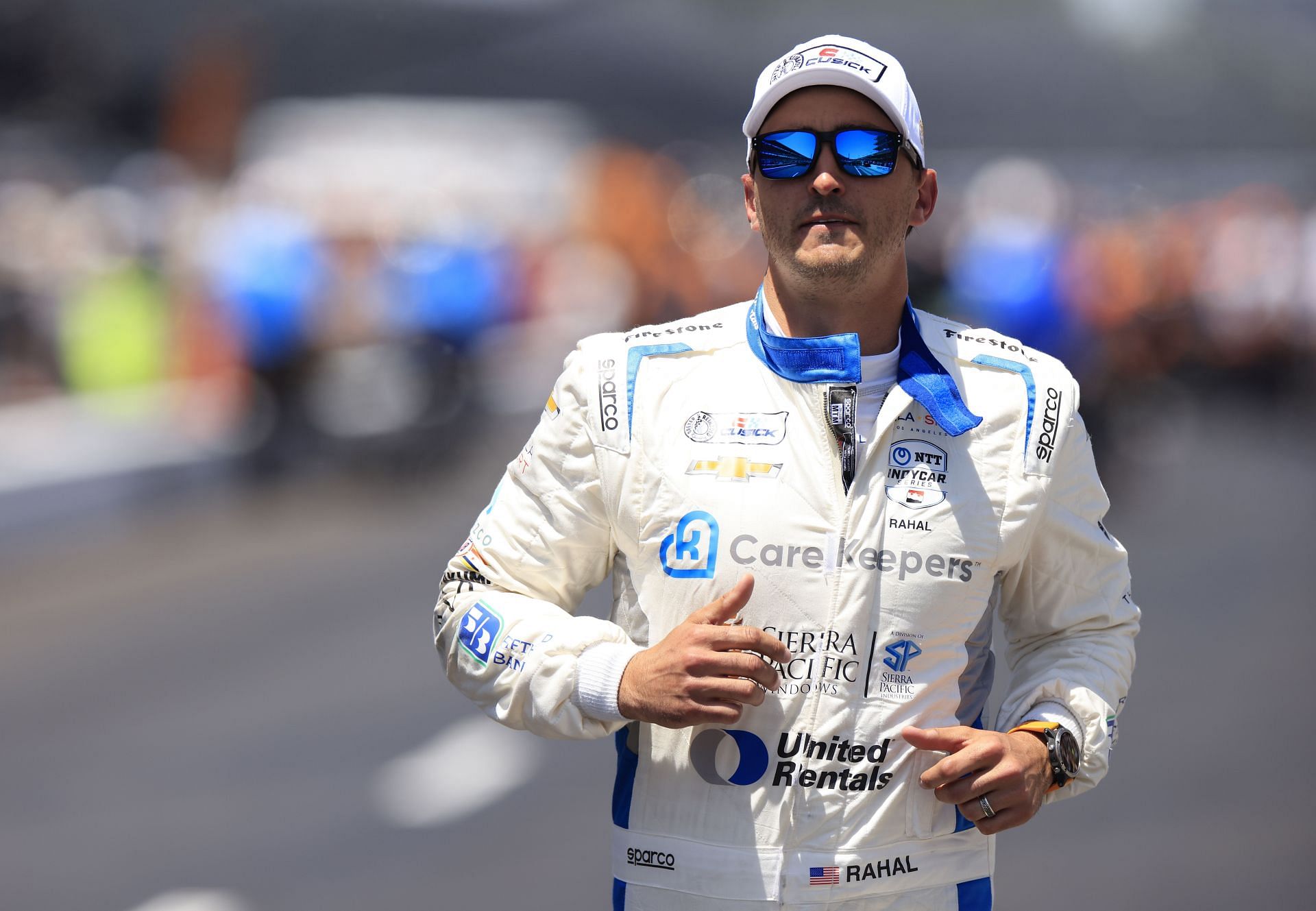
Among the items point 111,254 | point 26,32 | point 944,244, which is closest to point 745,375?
point 111,254

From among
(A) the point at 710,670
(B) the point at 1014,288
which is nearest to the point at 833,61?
(A) the point at 710,670

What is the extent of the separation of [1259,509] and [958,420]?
13241 millimetres

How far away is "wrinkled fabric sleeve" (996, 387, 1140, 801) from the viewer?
9.87ft

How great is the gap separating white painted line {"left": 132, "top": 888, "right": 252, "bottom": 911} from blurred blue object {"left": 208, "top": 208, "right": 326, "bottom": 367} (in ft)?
26.6

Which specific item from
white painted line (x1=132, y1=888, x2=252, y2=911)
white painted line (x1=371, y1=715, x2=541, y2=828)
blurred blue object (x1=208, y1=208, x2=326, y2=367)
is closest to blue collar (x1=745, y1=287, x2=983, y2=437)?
white painted line (x1=132, y1=888, x2=252, y2=911)

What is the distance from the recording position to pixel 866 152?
2.94 meters

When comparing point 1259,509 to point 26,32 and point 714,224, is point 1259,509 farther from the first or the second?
point 26,32

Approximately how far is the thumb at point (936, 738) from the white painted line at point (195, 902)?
14.2 feet

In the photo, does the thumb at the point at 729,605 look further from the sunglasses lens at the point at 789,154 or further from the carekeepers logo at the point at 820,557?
the sunglasses lens at the point at 789,154

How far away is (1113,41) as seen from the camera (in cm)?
6700

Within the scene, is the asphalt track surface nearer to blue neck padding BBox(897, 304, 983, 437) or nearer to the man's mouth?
blue neck padding BBox(897, 304, 983, 437)

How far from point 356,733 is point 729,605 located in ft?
21.0

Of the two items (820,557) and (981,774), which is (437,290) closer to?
(820,557)

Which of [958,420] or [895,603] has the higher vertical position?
[958,420]
